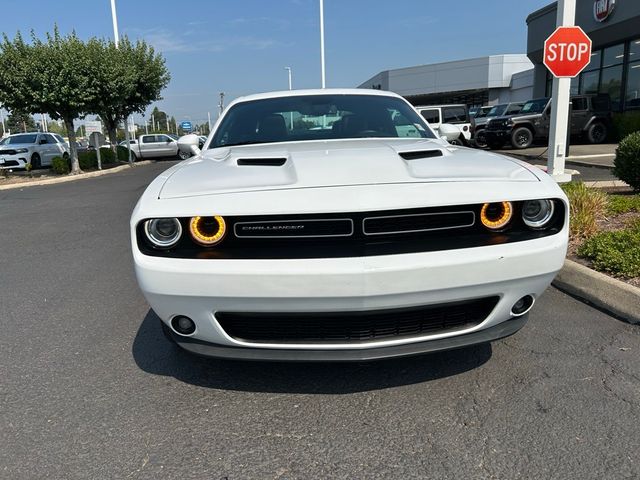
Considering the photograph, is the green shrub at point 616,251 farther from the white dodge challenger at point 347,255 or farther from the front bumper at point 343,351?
the front bumper at point 343,351

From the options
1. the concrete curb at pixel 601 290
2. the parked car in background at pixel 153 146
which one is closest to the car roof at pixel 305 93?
the concrete curb at pixel 601 290

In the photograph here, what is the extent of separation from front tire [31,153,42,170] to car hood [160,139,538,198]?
68.2 ft

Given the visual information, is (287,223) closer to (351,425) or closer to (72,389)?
(351,425)

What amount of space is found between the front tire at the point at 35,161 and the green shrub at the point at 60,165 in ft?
7.91

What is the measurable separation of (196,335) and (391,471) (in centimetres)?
102

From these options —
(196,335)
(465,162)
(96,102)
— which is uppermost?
(96,102)

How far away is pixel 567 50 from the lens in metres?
8.03

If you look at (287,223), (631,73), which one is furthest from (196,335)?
(631,73)

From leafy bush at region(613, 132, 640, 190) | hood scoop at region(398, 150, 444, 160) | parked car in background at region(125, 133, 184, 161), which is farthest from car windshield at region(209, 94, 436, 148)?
parked car in background at region(125, 133, 184, 161)

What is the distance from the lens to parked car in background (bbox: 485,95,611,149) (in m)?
17.7

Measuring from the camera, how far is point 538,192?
2.25m

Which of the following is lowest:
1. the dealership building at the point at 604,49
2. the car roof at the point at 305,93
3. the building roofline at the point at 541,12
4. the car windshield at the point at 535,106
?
the car roof at the point at 305,93

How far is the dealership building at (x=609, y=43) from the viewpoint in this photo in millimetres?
18094

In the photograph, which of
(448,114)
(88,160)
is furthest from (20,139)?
(448,114)
